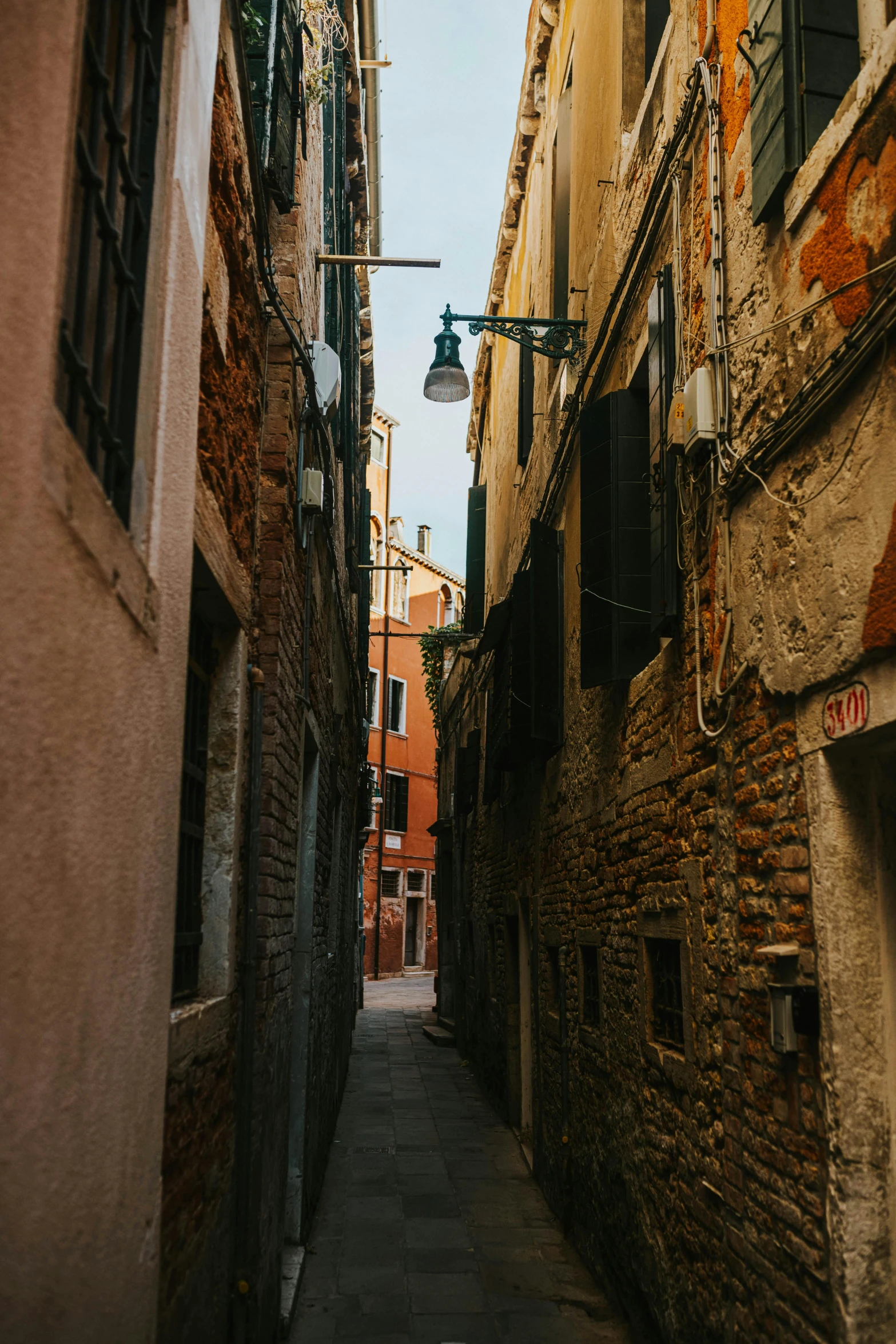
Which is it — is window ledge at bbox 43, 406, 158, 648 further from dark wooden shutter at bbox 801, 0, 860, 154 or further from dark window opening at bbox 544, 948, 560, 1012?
dark window opening at bbox 544, 948, 560, 1012

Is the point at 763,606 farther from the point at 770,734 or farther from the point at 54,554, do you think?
the point at 54,554

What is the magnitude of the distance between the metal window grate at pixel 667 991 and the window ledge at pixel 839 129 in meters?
2.76

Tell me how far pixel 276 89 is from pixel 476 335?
11.8ft

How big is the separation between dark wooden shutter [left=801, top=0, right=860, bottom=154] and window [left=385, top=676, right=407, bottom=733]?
2731cm

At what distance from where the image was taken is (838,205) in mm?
2953

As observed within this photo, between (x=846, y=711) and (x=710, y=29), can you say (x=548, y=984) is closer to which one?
(x=846, y=711)

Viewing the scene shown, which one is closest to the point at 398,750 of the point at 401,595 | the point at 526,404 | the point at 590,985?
the point at 401,595

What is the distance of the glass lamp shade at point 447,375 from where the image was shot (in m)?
7.87

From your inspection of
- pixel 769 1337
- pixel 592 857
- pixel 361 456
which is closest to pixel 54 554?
pixel 769 1337

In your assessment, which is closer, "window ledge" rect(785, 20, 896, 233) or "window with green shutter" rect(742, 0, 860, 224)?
"window ledge" rect(785, 20, 896, 233)

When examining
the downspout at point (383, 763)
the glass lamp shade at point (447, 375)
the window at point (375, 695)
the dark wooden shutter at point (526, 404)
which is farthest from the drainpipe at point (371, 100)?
the window at point (375, 695)

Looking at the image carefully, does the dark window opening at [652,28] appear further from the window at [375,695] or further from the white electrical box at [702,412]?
the window at [375,695]

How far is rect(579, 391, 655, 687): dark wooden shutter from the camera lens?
5.09 metres

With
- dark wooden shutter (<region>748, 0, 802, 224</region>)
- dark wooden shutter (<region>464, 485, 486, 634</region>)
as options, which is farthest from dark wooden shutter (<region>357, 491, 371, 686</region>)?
dark wooden shutter (<region>748, 0, 802, 224</region>)
